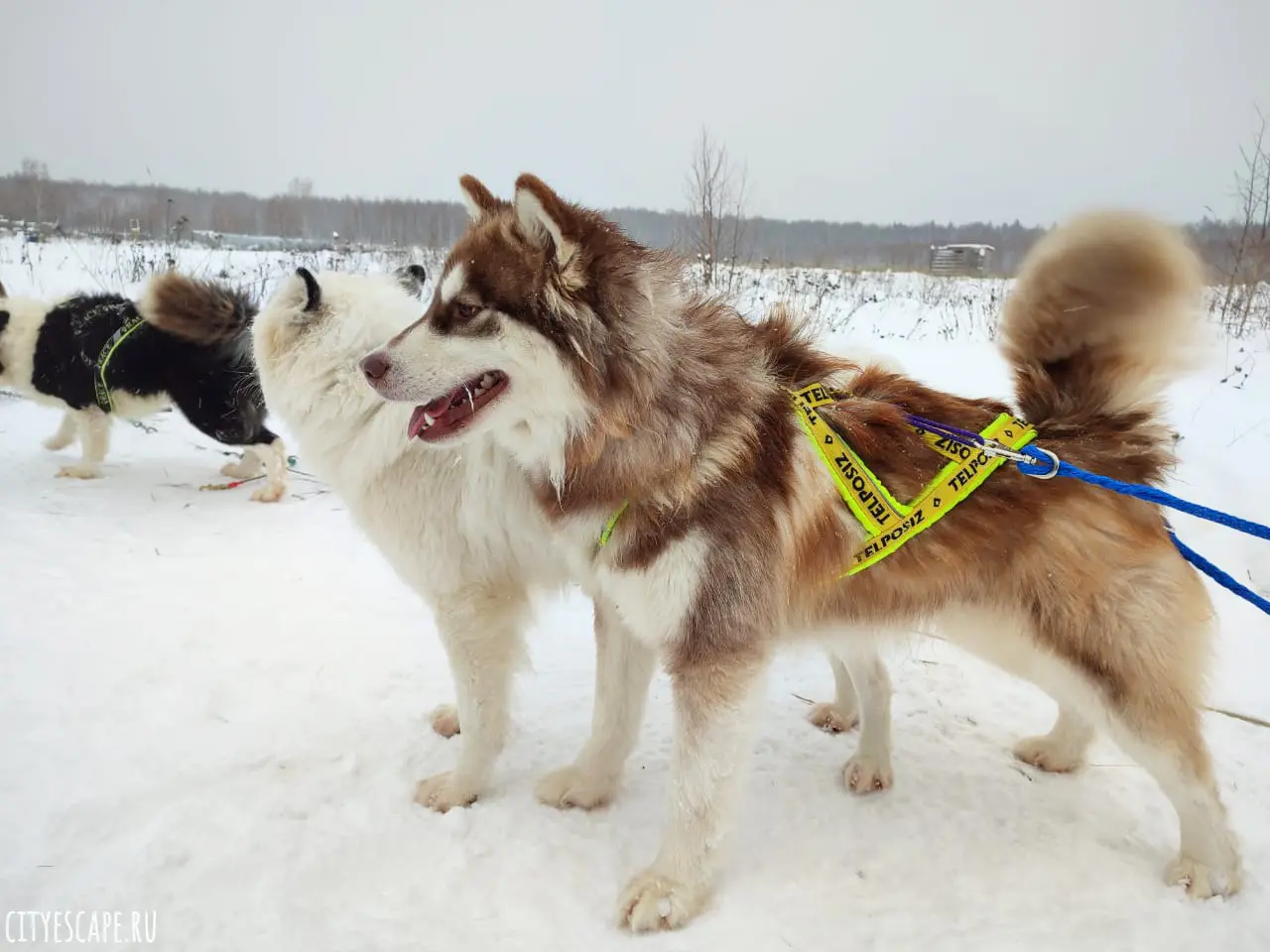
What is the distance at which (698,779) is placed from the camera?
2344 millimetres

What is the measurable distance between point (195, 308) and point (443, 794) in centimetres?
488

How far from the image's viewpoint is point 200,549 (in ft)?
17.2

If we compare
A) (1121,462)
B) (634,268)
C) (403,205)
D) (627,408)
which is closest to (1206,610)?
(1121,462)

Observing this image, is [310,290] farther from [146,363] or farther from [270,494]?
[146,363]

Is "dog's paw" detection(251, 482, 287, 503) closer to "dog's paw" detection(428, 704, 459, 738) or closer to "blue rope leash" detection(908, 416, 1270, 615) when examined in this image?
"dog's paw" detection(428, 704, 459, 738)

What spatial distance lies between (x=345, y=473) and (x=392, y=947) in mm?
1734

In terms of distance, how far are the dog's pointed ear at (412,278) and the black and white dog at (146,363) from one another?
276 cm

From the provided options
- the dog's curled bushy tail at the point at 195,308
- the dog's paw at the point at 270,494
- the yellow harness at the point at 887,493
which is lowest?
the dog's paw at the point at 270,494

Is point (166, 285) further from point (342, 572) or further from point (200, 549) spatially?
point (342, 572)

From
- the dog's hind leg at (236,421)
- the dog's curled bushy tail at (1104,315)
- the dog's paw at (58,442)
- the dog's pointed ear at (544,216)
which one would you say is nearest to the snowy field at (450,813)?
the dog's curled bushy tail at (1104,315)

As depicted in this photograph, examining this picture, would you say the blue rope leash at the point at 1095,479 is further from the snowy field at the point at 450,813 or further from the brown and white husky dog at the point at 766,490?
the snowy field at the point at 450,813

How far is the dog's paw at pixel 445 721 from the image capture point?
330 centimetres

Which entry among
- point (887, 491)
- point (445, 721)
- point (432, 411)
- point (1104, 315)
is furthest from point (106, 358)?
point (1104, 315)

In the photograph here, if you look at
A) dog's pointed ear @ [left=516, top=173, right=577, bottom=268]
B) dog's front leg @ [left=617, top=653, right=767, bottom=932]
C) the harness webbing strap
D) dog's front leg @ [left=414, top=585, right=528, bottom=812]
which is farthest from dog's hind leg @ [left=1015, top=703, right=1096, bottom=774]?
the harness webbing strap
